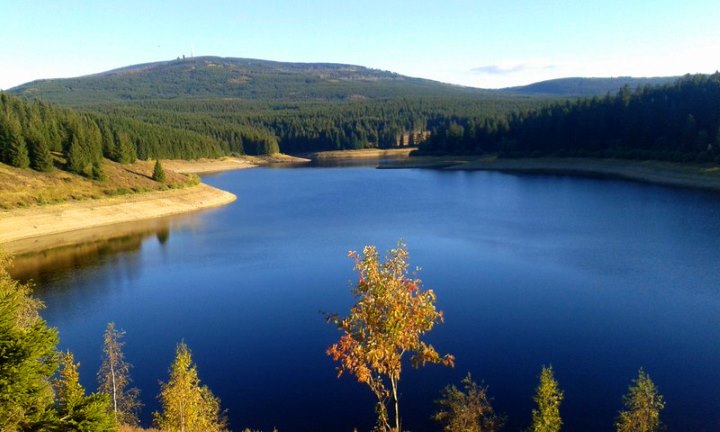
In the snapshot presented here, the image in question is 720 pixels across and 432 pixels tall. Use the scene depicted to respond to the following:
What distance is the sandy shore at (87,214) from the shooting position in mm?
50250

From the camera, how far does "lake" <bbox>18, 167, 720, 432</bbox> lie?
20.9m

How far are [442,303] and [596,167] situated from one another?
7312 centimetres

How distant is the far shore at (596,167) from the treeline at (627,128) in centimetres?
180

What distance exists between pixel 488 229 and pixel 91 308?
3568 cm

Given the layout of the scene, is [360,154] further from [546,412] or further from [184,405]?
[546,412]

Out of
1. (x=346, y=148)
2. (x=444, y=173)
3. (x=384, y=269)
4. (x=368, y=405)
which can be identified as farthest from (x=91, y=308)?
(x=346, y=148)

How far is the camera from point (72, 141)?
2724 inches

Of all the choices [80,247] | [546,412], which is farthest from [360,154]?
[546,412]

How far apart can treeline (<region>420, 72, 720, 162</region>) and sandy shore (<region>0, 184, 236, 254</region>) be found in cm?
6663

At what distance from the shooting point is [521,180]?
303ft

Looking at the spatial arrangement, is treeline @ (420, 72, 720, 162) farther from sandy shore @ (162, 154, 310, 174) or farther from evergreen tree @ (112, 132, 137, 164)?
evergreen tree @ (112, 132, 137, 164)

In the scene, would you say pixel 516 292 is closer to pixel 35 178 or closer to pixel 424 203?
pixel 424 203

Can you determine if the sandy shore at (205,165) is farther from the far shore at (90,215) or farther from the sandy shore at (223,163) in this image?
the far shore at (90,215)

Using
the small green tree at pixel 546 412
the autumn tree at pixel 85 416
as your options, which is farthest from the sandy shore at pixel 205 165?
the autumn tree at pixel 85 416
